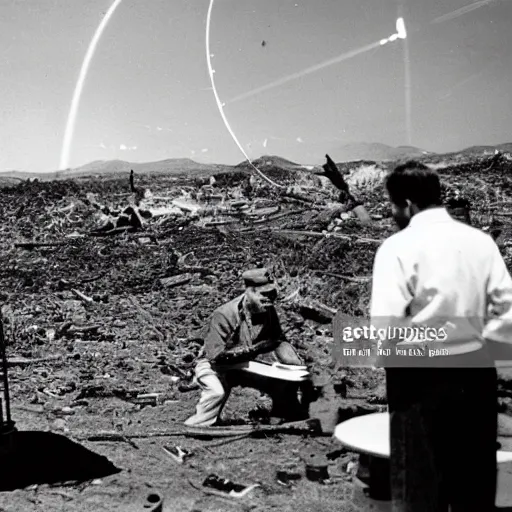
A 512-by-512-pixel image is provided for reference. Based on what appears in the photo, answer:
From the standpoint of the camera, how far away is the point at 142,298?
5.89 meters

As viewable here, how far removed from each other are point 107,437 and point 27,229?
8.50ft

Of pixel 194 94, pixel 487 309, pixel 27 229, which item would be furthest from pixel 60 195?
pixel 487 309

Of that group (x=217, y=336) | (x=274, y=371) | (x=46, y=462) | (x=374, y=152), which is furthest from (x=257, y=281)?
(x=46, y=462)

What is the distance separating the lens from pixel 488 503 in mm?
2047

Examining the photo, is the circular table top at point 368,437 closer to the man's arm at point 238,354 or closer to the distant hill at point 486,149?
the man's arm at point 238,354

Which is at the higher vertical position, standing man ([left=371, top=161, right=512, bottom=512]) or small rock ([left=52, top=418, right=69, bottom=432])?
standing man ([left=371, top=161, right=512, bottom=512])

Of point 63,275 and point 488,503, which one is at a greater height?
point 63,275

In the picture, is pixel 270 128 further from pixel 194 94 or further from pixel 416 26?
pixel 416 26

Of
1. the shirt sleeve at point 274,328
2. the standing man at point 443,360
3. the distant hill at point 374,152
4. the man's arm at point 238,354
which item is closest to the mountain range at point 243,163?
the distant hill at point 374,152

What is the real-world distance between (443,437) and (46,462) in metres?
3.02

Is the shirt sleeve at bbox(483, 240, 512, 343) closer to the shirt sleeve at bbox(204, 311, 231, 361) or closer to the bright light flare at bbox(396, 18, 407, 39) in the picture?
the shirt sleeve at bbox(204, 311, 231, 361)

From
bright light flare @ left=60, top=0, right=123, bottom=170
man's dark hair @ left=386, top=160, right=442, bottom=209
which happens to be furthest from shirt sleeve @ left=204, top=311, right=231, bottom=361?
man's dark hair @ left=386, top=160, right=442, bottom=209

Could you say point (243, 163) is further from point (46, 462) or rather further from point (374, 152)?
point (46, 462)

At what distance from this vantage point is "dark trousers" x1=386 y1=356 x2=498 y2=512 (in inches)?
77.7
